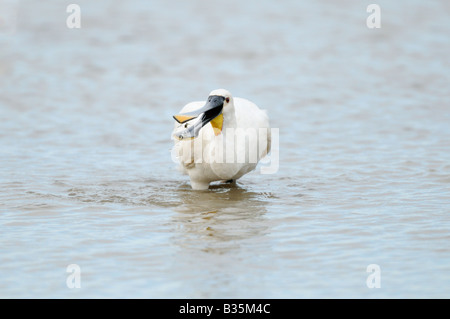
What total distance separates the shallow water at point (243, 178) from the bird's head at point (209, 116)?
30.7 inches

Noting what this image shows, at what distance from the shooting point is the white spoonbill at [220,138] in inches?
281

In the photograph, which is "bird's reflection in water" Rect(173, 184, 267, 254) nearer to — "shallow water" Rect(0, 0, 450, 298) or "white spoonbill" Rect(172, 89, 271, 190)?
"shallow water" Rect(0, 0, 450, 298)

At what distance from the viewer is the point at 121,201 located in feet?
25.1

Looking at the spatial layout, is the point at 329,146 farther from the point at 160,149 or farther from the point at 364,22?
the point at 364,22

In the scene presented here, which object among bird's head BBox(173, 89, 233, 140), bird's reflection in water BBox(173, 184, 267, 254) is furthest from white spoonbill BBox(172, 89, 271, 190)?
bird's reflection in water BBox(173, 184, 267, 254)

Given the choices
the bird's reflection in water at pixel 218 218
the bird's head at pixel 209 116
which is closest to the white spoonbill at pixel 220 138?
the bird's head at pixel 209 116

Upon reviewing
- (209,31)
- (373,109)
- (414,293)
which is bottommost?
(414,293)

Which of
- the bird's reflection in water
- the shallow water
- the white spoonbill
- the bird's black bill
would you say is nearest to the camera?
the shallow water

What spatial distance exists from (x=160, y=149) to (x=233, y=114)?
9.79 feet

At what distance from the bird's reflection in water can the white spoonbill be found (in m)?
0.26

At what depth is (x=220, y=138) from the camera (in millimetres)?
7293

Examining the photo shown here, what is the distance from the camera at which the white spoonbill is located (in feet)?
23.4

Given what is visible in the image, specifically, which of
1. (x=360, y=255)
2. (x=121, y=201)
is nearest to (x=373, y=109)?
(x=121, y=201)

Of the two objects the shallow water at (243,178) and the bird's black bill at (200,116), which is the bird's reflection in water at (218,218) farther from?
the bird's black bill at (200,116)
